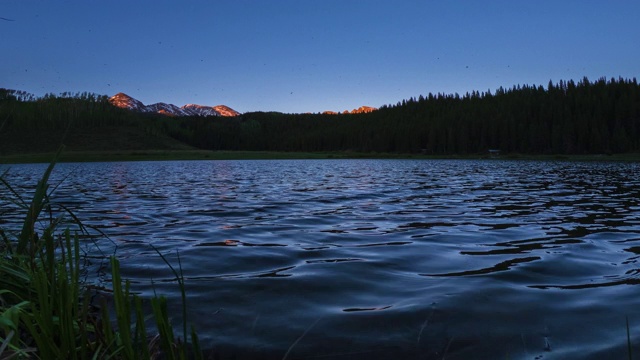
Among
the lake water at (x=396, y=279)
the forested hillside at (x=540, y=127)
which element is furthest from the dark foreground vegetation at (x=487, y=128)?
the lake water at (x=396, y=279)

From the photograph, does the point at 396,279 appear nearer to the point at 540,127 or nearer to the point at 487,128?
the point at 540,127

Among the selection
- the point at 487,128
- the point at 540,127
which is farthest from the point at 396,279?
the point at 487,128

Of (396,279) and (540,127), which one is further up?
(540,127)

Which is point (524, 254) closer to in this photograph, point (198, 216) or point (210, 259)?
point (210, 259)

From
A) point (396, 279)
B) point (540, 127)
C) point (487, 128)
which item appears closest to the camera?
point (396, 279)

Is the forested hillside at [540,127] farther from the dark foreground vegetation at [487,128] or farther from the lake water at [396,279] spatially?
the lake water at [396,279]

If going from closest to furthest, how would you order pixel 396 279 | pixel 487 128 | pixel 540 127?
1. pixel 396 279
2. pixel 540 127
3. pixel 487 128

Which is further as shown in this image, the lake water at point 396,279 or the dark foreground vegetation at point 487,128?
the dark foreground vegetation at point 487,128

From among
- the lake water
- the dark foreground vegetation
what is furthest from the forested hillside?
the lake water

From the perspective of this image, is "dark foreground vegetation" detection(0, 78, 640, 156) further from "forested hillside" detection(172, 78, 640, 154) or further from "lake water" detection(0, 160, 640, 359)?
"lake water" detection(0, 160, 640, 359)

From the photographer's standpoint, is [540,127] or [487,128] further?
[487,128]

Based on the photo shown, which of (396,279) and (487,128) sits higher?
(487,128)

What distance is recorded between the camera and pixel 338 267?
7.34 metres

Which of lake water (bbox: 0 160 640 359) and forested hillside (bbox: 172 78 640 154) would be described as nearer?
lake water (bbox: 0 160 640 359)
